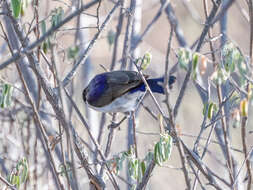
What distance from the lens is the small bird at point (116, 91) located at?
148 inches

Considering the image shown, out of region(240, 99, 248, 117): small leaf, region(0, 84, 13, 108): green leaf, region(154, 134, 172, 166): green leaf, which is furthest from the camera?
region(0, 84, 13, 108): green leaf

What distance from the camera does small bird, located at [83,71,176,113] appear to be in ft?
12.4

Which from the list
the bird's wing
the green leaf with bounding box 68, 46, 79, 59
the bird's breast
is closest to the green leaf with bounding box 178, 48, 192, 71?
the green leaf with bounding box 68, 46, 79, 59

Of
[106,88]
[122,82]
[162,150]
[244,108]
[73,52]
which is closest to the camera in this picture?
[244,108]

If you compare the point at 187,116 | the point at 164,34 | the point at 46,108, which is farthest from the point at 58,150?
the point at 164,34

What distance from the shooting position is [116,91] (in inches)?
160

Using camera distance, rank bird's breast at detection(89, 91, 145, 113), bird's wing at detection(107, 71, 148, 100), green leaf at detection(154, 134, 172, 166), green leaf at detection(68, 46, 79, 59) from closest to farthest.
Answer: green leaf at detection(154, 134, 172, 166) → green leaf at detection(68, 46, 79, 59) → bird's wing at detection(107, 71, 148, 100) → bird's breast at detection(89, 91, 145, 113)

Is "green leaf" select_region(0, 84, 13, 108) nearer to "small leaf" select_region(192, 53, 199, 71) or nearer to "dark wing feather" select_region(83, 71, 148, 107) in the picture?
"small leaf" select_region(192, 53, 199, 71)

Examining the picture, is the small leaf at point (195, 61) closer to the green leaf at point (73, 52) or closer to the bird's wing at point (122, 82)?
the green leaf at point (73, 52)

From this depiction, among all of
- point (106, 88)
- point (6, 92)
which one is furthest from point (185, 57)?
point (106, 88)

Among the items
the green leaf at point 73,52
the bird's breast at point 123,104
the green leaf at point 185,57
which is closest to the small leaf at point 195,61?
the green leaf at point 185,57

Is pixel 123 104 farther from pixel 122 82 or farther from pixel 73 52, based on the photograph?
pixel 73 52

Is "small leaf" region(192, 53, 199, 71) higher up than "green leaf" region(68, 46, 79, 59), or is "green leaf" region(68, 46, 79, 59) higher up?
"green leaf" region(68, 46, 79, 59)

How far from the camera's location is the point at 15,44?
3.11 m
